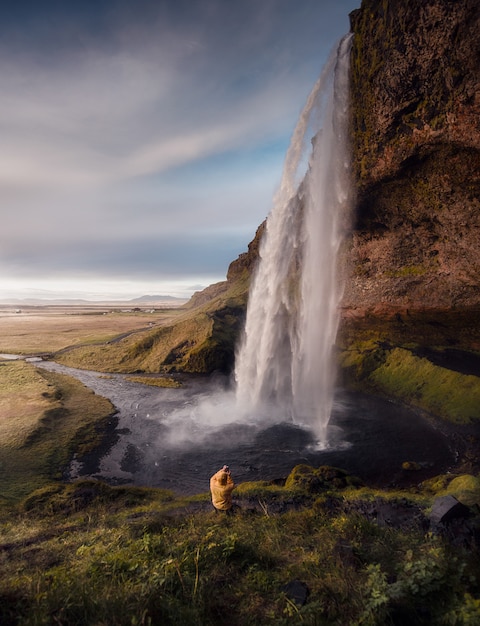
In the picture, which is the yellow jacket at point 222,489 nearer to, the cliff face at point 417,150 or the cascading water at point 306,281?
the cascading water at point 306,281

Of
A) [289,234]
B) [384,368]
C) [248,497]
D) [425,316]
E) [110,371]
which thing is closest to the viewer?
[248,497]

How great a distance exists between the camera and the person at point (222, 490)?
38.1 feet

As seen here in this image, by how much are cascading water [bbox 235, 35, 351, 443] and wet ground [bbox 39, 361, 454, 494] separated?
316 cm

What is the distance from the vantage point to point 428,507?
1241 cm

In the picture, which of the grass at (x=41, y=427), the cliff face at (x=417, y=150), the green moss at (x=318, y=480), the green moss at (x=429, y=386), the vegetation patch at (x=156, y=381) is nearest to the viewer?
the green moss at (x=318, y=480)

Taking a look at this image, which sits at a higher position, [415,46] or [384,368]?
[415,46]

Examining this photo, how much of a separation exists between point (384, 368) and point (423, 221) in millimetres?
14885

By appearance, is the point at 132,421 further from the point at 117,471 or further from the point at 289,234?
the point at 289,234

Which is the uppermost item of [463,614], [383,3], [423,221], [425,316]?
[383,3]

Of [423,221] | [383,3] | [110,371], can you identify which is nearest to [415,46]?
[383,3]

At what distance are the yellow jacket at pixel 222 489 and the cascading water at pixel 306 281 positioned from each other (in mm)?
15425

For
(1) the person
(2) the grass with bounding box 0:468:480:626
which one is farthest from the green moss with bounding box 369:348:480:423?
(1) the person

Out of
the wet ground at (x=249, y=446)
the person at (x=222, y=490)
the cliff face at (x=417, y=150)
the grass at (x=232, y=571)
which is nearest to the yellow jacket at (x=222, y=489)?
the person at (x=222, y=490)

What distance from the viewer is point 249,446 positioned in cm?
2145
